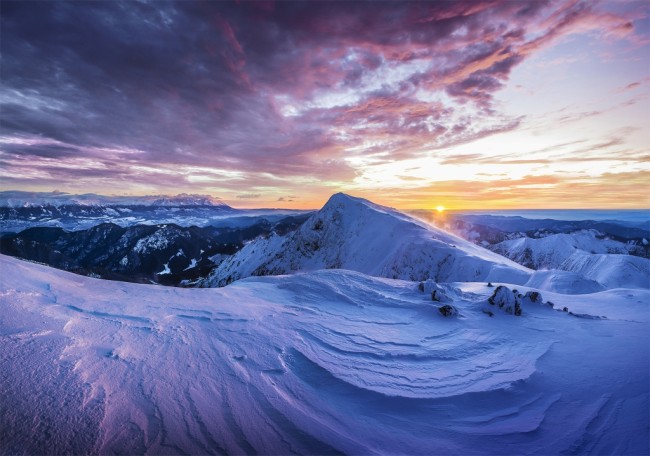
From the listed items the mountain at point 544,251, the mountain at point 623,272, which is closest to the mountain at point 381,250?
the mountain at point 623,272

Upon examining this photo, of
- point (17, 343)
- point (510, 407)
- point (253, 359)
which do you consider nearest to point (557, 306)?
point (510, 407)

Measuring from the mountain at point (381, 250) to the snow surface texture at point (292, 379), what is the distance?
30.3m

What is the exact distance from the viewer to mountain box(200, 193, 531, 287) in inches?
1618

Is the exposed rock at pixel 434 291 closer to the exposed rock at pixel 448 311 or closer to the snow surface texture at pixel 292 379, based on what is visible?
the exposed rock at pixel 448 311

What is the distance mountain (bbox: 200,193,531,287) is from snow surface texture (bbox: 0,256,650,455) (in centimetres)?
3034

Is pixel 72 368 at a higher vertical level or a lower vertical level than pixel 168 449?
higher

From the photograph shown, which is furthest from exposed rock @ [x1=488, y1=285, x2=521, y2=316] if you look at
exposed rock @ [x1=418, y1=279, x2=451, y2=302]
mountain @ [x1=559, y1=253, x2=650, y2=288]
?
mountain @ [x1=559, y1=253, x2=650, y2=288]

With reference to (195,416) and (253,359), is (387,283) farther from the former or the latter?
(195,416)

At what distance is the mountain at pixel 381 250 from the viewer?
41.1 m

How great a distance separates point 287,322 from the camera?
803cm

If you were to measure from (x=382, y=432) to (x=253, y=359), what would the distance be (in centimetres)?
286

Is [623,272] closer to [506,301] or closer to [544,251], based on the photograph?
[506,301]

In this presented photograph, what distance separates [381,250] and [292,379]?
52289 mm

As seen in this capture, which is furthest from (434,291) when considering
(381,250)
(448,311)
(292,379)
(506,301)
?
(381,250)
